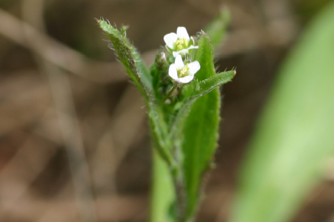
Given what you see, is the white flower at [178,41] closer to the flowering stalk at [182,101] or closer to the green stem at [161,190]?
the flowering stalk at [182,101]

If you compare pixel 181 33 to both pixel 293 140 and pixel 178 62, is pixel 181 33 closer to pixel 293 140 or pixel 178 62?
pixel 178 62

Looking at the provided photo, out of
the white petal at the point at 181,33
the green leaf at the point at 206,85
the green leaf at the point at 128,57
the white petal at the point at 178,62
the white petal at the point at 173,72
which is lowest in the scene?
the green leaf at the point at 206,85

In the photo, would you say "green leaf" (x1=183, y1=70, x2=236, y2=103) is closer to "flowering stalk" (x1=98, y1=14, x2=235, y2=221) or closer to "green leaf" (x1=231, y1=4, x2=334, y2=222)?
"flowering stalk" (x1=98, y1=14, x2=235, y2=221)

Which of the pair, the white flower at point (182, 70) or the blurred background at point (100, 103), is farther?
the blurred background at point (100, 103)

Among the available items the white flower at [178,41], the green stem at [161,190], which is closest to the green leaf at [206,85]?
the white flower at [178,41]

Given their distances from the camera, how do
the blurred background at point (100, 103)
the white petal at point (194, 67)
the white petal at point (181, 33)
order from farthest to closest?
the blurred background at point (100, 103), the white petal at point (181, 33), the white petal at point (194, 67)

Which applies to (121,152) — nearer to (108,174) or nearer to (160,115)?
(108,174)

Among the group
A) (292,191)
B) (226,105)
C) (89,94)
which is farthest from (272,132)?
(89,94)

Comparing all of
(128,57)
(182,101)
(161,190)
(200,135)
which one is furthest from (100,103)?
(128,57)
